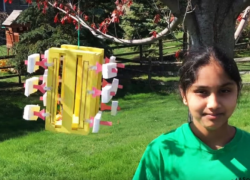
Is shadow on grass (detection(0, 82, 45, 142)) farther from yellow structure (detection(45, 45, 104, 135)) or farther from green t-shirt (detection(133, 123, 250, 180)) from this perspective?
green t-shirt (detection(133, 123, 250, 180))

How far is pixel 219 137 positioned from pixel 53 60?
1.10 meters

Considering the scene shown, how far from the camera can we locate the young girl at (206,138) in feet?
5.23

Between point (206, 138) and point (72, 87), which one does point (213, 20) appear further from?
point (206, 138)

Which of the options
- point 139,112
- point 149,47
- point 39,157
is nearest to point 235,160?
point 39,157

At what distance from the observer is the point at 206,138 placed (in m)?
1.67

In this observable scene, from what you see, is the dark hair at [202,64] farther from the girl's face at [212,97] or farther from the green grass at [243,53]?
the green grass at [243,53]

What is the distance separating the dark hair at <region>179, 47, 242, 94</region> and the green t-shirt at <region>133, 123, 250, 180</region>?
0.68 feet

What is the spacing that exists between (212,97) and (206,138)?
191mm

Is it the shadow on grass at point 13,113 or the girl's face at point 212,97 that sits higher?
the girl's face at point 212,97

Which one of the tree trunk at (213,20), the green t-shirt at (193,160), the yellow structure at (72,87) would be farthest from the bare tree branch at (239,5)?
the green t-shirt at (193,160)

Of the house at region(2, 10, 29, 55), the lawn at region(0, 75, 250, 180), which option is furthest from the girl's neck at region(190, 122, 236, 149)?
the house at region(2, 10, 29, 55)

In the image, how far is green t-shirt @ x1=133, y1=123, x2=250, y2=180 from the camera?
1627 millimetres

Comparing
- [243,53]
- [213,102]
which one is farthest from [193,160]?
[243,53]

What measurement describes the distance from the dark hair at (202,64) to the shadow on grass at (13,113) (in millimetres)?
6062
